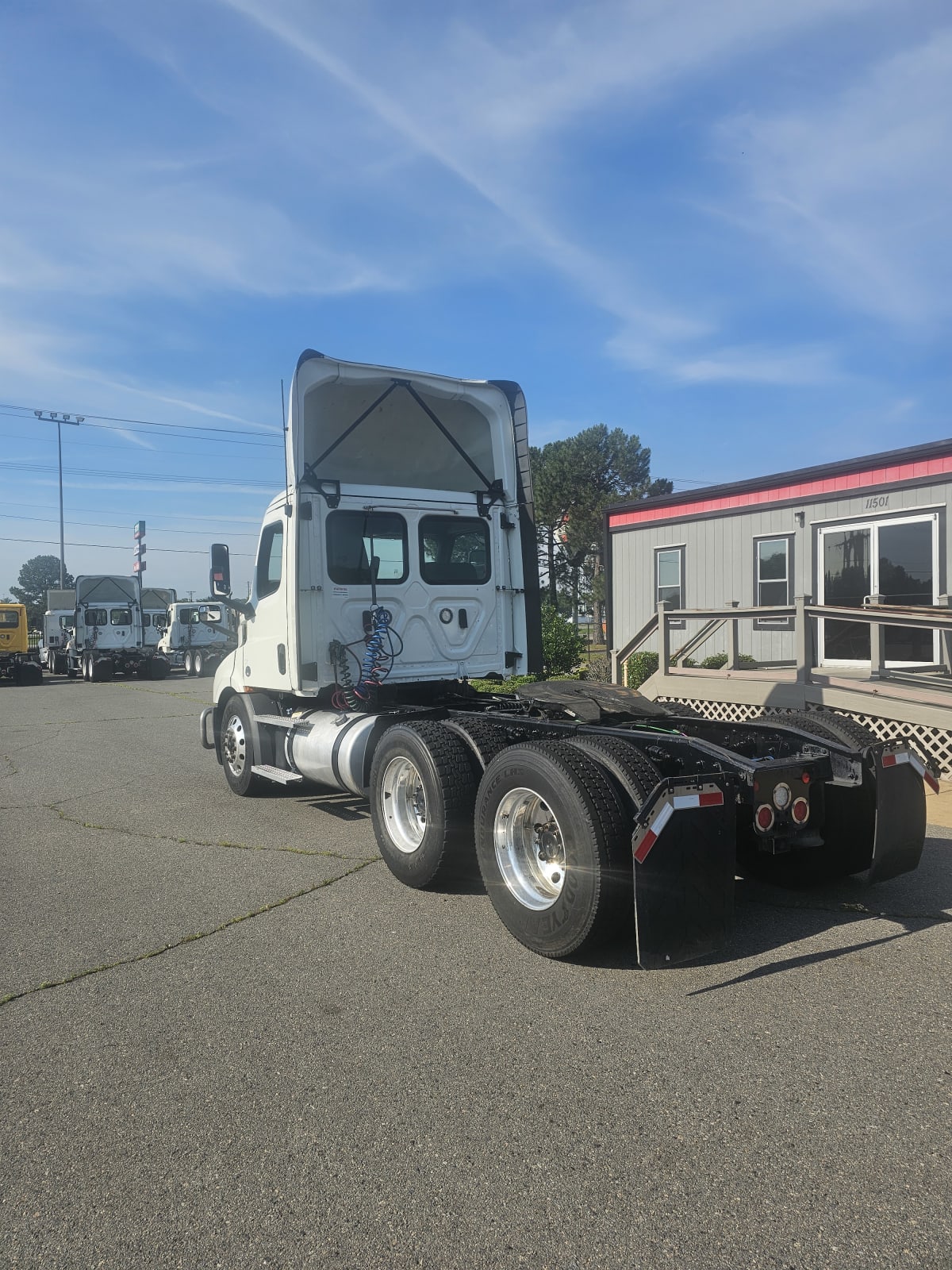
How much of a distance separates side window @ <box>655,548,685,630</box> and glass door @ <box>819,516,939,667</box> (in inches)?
119

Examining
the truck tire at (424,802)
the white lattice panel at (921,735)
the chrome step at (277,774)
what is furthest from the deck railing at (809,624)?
the chrome step at (277,774)

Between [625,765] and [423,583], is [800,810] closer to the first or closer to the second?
[625,765]

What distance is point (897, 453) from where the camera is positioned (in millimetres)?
12414

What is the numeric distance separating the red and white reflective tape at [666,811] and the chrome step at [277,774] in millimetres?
4177

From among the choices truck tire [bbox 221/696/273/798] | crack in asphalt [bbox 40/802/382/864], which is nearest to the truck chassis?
crack in asphalt [bbox 40/802/382/864]

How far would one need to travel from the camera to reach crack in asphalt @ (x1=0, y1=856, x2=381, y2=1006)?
4193 mm

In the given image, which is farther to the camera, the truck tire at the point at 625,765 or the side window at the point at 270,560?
the side window at the point at 270,560

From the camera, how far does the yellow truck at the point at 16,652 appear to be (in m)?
28.5

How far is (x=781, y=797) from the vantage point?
14.8 ft

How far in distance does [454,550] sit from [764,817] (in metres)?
4.34

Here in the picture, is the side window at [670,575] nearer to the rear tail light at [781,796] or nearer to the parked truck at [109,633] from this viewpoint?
the rear tail light at [781,796]

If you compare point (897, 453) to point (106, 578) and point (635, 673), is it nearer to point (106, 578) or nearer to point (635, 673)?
point (635, 673)

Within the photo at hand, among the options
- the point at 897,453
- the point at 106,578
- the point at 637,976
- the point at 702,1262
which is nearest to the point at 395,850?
the point at 637,976

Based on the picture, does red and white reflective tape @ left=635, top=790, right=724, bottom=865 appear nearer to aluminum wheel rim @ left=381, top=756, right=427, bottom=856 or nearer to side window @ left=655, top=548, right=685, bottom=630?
aluminum wheel rim @ left=381, top=756, right=427, bottom=856
